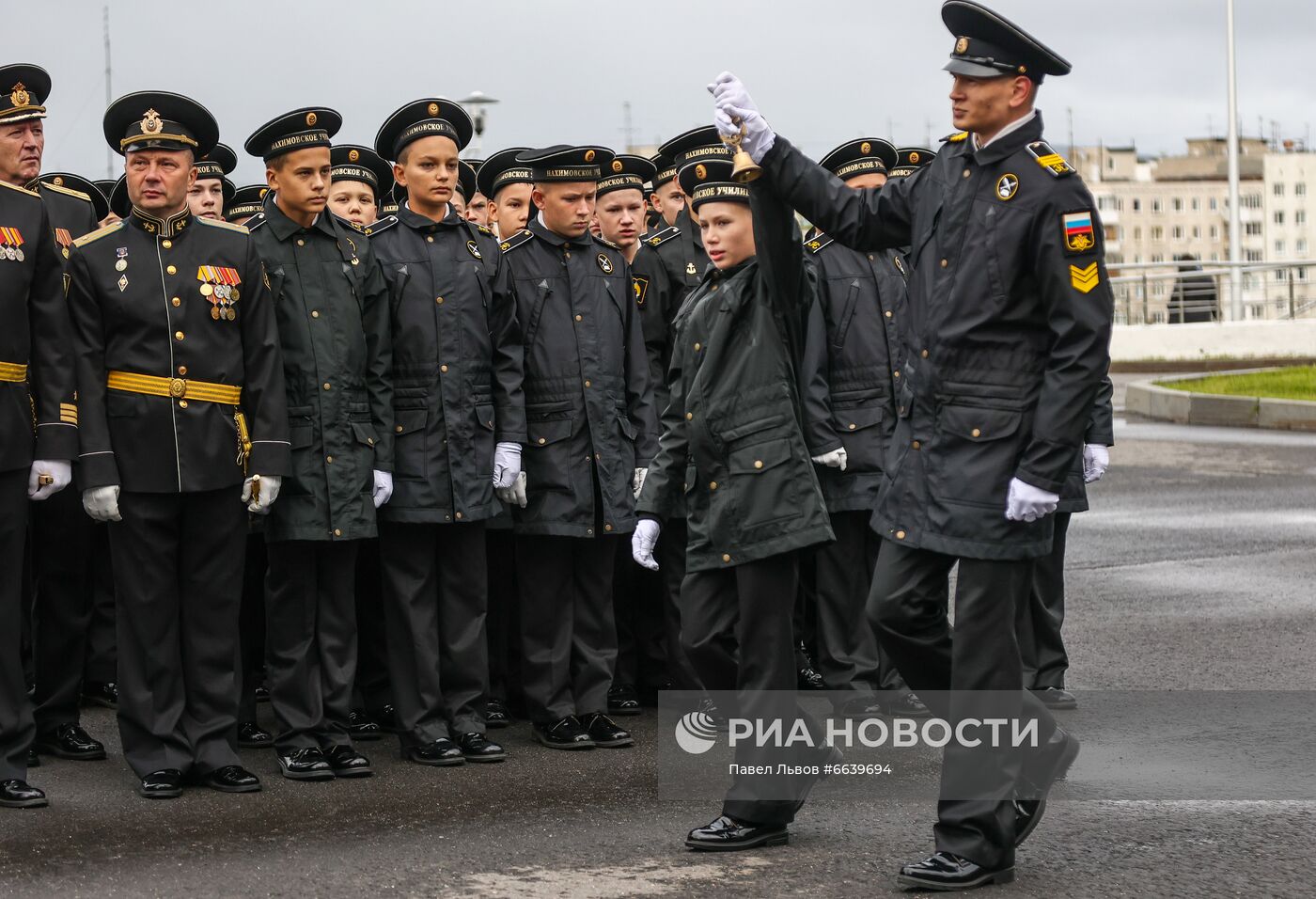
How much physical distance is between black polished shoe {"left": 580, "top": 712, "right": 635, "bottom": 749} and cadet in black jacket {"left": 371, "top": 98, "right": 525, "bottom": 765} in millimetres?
420

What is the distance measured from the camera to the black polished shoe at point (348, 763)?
21.7 ft

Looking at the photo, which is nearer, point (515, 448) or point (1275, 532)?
point (515, 448)

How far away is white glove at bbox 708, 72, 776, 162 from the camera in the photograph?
211 inches

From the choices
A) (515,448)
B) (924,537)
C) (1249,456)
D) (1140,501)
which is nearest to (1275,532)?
(1140,501)

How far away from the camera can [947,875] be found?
5027mm

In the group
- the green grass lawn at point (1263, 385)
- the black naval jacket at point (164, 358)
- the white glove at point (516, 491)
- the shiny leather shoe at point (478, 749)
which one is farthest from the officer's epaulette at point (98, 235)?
the green grass lawn at point (1263, 385)

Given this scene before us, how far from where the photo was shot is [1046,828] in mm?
5668

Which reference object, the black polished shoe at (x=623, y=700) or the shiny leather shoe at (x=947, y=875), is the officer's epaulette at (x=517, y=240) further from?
the shiny leather shoe at (x=947, y=875)

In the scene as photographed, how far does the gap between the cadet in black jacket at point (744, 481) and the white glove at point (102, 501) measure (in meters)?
1.81

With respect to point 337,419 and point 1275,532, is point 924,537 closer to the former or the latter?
point 337,419

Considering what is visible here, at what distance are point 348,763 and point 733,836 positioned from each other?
1801 millimetres

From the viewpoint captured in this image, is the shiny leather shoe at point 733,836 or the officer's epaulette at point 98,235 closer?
the shiny leather shoe at point 733,836

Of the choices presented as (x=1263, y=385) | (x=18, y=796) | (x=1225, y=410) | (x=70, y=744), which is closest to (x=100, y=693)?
(x=70, y=744)

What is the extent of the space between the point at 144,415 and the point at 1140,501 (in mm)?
9796
